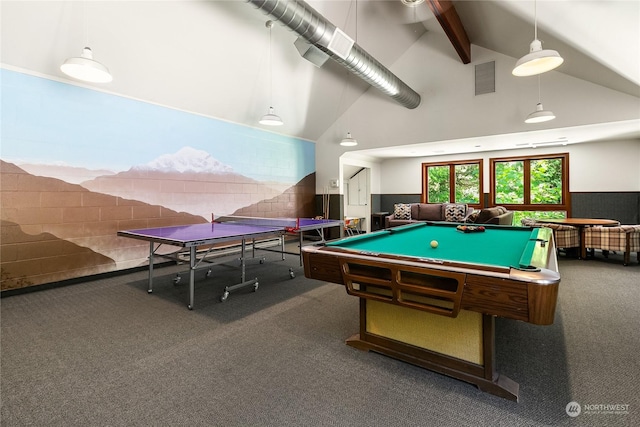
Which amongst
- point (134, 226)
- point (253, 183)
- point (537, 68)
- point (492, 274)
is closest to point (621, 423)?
point (492, 274)

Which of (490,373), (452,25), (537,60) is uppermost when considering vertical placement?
(452,25)

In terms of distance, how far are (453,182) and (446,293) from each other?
7.89m

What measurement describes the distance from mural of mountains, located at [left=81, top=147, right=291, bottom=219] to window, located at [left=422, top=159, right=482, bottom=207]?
5236 millimetres

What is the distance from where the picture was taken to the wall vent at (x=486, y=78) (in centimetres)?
576

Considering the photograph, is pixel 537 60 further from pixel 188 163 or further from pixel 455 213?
pixel 455 213

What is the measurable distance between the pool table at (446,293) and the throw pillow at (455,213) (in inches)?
206

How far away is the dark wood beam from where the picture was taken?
4188mm

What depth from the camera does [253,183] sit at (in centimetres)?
674

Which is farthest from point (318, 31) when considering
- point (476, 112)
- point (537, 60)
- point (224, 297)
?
point (476, 112)

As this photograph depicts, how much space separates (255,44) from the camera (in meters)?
5.01

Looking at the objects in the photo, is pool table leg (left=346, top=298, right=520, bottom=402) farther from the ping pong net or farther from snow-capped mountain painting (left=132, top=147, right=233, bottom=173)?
snow-capped mountain painting (left=132, top=147, right=233, bottom=173)

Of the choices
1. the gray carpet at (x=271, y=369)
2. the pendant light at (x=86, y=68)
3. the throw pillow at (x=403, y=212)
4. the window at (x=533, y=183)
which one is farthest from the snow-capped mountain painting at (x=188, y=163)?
the window at (x=533, y=183)

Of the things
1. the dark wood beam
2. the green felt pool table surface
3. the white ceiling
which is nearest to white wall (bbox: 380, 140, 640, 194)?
the white ceiling

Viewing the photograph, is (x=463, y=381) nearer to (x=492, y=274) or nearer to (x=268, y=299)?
(x=492, y=274)
